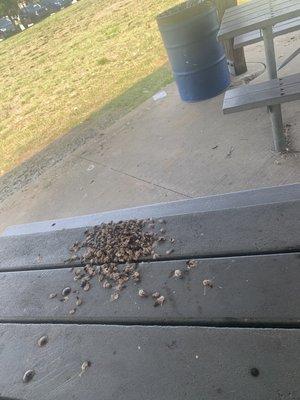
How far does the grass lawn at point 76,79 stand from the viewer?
5.87m

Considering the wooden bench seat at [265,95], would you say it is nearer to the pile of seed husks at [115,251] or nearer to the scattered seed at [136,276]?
the pile of seed husks at [115,251]

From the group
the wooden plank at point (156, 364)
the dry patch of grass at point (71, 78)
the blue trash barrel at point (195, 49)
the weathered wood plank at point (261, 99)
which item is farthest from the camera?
the dry patch of grass at point (71, 78)

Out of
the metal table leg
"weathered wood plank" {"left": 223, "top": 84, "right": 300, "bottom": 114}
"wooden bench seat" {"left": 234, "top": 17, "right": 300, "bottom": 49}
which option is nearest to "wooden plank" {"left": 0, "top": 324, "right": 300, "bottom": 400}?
"weathered wood plank" {"left": 223, "top": 84, "right": 300, "bottom": 114}

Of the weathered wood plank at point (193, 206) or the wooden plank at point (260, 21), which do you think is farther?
the wooden plank at point (260, 21)

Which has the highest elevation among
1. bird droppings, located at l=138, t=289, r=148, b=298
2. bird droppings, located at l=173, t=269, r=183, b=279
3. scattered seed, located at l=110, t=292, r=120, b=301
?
bird droppings, located at l=138, t=289, r=148, b=298

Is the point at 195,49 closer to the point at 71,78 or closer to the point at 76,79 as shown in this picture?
the point at 76,79

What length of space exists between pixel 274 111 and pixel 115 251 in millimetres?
1992

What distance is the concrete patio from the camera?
322cm

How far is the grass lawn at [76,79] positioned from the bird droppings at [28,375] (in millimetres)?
4366

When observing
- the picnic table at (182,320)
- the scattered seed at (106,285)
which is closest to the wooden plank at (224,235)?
the picnic table at (182,320)

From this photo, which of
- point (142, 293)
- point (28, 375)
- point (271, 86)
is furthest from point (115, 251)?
point (271, 86)

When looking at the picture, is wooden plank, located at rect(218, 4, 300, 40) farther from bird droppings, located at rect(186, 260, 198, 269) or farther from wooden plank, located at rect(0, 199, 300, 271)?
bird droppings, located at rect(186, 260, 198, 269)

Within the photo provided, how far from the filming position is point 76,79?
8195 mm

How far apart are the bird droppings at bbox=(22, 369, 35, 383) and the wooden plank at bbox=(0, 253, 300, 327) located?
0.63ft
